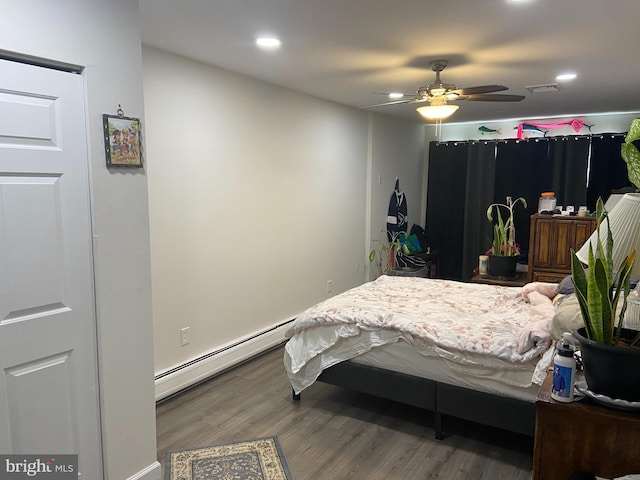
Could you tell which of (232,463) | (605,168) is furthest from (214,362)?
(605,168)

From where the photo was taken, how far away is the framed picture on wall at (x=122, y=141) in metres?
2.00

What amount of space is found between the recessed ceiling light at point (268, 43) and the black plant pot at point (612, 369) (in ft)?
7.48

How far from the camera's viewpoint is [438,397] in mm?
2676

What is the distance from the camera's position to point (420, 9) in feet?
7.45

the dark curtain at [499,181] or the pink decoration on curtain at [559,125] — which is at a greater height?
the pink decoration on curtain at [559,125]

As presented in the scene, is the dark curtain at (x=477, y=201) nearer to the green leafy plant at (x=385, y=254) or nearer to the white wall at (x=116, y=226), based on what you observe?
the green leafy plant at (x=385, y=254)

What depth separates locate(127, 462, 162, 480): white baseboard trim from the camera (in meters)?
2.24

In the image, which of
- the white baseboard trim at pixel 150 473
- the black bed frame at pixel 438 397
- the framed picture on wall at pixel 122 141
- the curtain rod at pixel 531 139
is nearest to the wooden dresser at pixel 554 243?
the curtain rod at pixel 531 139

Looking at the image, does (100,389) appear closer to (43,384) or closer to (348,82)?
(43,384)

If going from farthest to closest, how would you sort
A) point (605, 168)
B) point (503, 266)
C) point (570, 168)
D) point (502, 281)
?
Result: point (570, 168)
point (605, 168)
point (503, 266)
point (502, 281)

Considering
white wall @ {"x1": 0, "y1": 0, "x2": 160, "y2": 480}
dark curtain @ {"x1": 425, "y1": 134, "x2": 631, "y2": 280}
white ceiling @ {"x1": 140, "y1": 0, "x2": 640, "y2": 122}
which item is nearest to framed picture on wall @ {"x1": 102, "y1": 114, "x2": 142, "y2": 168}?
white wall @ {"x1": 0, "y1": 0, "x2": 160, "y2": 480}

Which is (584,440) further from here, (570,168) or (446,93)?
(570,168)

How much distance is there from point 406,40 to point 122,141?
5.68ft

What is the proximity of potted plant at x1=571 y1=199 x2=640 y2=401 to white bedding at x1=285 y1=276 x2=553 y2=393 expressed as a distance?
0.88m
